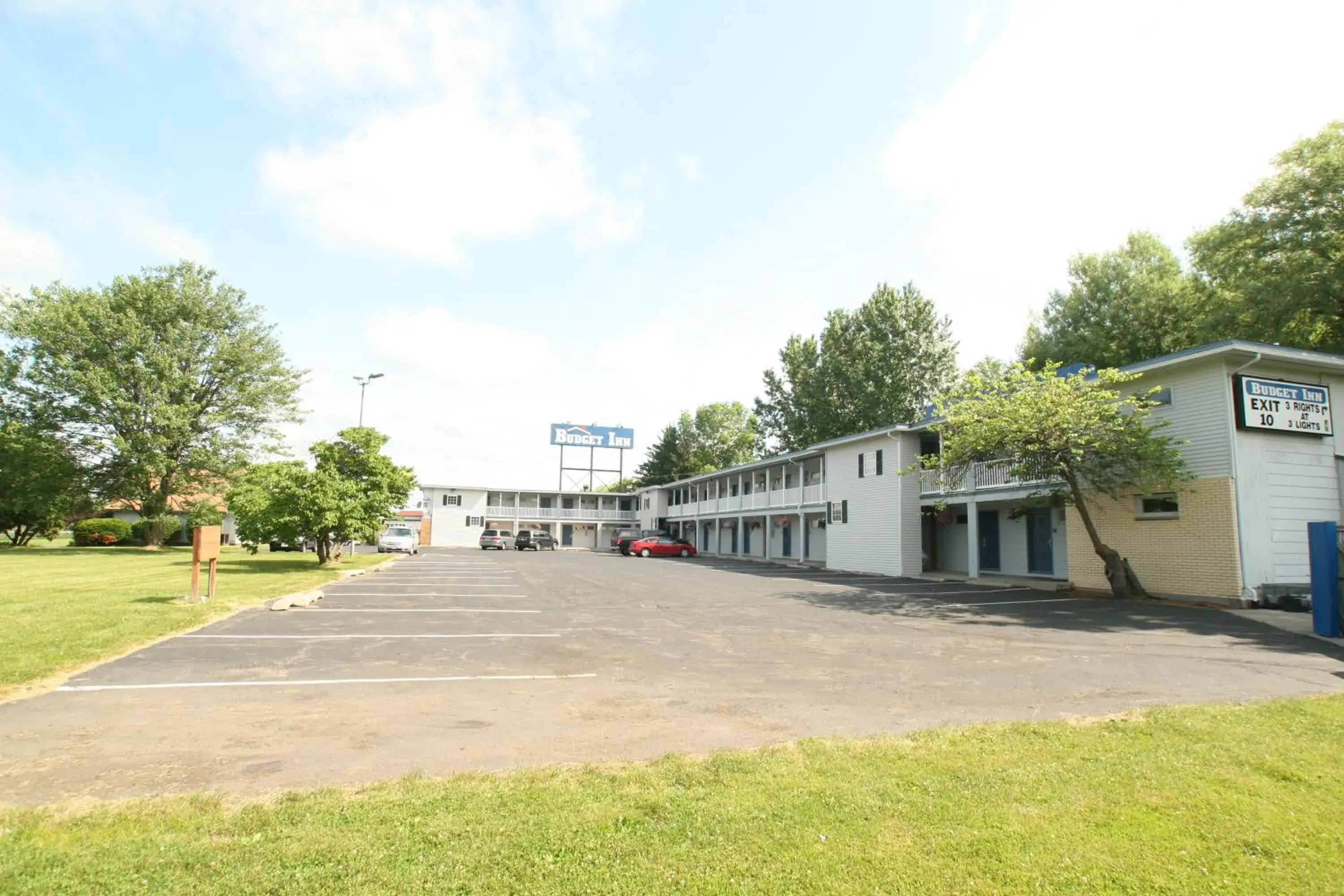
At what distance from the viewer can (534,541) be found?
53781 millimetres

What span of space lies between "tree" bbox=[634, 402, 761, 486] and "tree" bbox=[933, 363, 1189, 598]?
185 feet

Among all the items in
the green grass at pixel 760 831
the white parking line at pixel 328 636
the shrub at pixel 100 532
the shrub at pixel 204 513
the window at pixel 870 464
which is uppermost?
the window at pixel 870 464

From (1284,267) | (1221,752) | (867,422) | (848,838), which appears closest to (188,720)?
(848,838)

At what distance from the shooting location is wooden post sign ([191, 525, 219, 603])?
13031mm

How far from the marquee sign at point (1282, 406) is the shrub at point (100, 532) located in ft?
171

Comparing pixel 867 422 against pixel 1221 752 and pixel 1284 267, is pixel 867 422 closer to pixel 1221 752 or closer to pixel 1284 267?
pixel 1284 267

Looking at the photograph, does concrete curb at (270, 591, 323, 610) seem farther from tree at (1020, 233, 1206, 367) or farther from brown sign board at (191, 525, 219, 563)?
tree at (1020, 233, 1206, 367)

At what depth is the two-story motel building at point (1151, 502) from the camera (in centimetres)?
1479

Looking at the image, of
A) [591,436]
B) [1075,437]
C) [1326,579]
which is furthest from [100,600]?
[591,436]

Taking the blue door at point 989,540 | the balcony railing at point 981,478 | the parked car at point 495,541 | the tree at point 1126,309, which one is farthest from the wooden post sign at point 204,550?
the parked car at point 495,541

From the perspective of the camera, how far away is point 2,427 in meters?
35.5

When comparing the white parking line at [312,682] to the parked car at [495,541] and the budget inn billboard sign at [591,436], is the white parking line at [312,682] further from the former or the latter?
the budget inn billboard sign at [591,436]

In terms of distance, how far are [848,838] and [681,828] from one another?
809 mm

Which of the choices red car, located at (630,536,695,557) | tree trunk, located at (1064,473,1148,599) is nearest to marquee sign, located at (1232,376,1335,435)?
tree trunk, located at (1064,473,1148,599)
